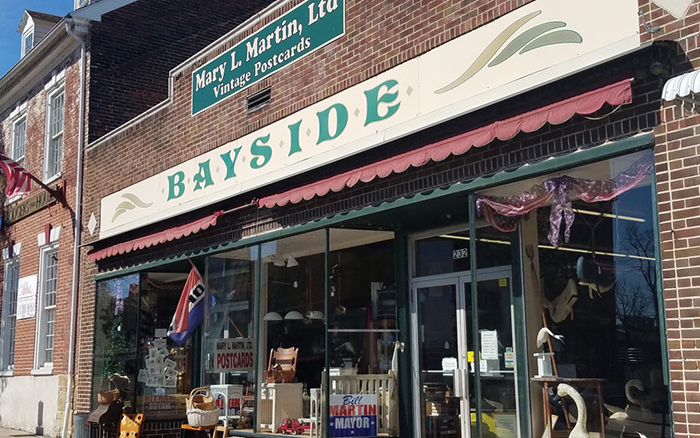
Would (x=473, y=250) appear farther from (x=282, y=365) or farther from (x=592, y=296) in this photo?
(x=282, y=365)

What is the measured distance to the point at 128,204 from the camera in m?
14.5

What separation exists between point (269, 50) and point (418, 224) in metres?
3.52

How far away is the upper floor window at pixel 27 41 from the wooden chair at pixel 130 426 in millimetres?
12552

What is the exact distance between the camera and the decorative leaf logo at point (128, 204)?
14.1m

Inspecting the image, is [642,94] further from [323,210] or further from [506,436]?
[323,210]

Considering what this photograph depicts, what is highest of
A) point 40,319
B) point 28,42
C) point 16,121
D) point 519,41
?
point 28,42

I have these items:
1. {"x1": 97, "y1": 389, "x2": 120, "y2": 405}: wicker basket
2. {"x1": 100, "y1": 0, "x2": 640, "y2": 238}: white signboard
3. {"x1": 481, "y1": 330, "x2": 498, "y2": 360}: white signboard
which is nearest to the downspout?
{"x1": 97, "y1": 389, "x2": 120, "y2": 405}: wicker basket

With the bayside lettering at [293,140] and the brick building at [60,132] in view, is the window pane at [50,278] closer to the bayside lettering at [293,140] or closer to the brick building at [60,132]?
the brick building at [60,132]

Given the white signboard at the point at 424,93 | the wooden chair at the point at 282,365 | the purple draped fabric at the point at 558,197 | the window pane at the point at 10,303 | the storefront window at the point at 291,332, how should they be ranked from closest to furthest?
1. the purple draped fabric at the point at 558,197
2. the white signboard at the point at 424,93
3. the storefront window at the point at 291,332
4. the wooden chair at the point at 282,365
5. the window pane at the point at 10,303

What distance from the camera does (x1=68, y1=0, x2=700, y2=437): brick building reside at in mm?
6582

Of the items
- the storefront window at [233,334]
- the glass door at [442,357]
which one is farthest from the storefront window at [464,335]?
the storefront window at [233,334]

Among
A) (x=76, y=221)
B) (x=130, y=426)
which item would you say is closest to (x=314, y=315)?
(x=130, y=426)

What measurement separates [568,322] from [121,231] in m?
9.46

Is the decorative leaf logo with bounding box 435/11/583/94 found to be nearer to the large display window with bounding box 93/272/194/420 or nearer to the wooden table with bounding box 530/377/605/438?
the wooden table with bounding box 530/377/605/438
